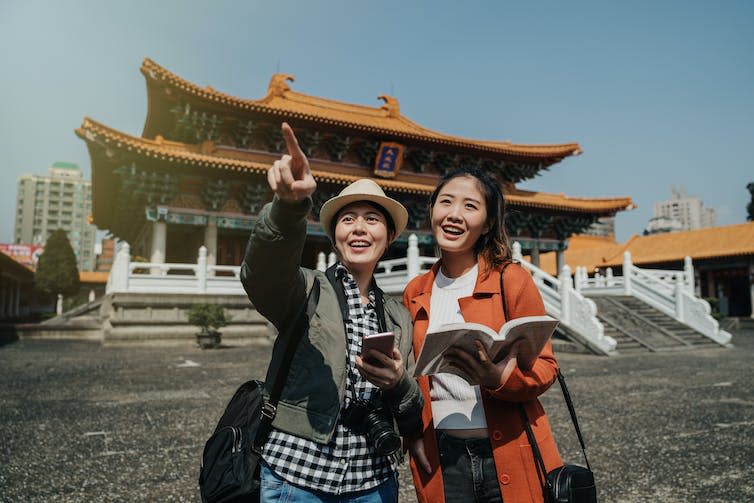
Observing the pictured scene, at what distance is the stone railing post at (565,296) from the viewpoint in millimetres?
11906

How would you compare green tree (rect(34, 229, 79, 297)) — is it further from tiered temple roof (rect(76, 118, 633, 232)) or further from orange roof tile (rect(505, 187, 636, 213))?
orange roof tile (rect(505, 187, 636, 213))

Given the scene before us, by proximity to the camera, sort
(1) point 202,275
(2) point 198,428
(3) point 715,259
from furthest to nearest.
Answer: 1. (3) point 715,259
2. (1) point 202,275
3. (2) point 198,428

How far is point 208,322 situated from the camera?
12195 mm

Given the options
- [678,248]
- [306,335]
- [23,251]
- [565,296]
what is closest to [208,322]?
[565,296]

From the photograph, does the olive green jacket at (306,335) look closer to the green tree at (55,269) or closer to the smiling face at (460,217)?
the smiling face at (460,217)

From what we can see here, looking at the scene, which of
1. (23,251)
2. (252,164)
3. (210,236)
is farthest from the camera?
(23,251)

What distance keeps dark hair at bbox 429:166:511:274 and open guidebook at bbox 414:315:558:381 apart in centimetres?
42

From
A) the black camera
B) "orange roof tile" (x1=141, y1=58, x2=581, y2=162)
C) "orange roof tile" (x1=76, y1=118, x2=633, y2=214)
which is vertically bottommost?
the black camera

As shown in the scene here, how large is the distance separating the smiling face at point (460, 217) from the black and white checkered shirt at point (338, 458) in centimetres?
45

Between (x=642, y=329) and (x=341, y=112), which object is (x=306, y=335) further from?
(x=341, y=112)

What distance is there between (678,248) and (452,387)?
2819 cm

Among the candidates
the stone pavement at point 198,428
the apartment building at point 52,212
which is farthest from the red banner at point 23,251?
the stone pavement at point 198,428

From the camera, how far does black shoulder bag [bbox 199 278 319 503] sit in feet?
4.92

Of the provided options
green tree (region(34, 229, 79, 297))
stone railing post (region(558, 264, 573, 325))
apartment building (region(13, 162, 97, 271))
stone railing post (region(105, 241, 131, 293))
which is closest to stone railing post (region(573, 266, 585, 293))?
stone railing post (region(558, 264, 573, 325))
